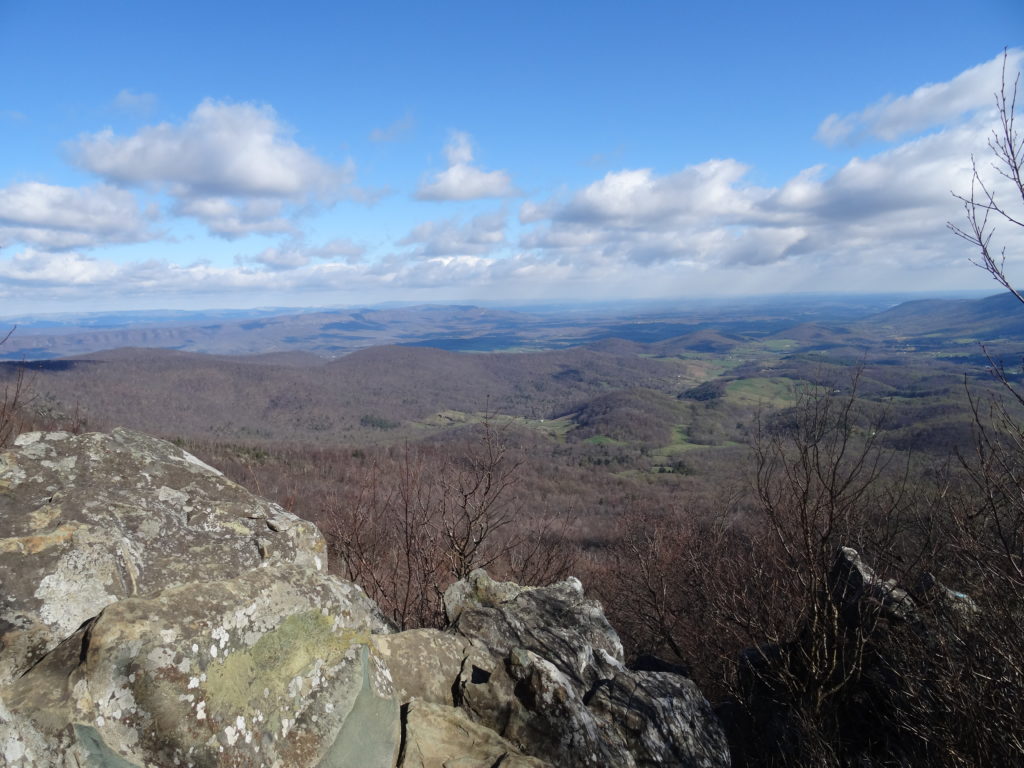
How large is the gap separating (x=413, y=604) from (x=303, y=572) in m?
8.04

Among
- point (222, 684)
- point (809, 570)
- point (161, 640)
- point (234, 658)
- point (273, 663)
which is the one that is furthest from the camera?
point (809, 570)

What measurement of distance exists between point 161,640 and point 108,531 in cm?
244

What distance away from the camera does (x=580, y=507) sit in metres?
69.0

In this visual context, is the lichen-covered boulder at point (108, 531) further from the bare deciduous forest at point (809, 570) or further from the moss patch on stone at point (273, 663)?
the bare deciduous forest at point (809, 570)

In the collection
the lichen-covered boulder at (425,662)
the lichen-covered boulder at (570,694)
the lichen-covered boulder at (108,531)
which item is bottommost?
the lichen-covered boulder at (570,694)

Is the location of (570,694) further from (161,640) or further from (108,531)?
(108,531)

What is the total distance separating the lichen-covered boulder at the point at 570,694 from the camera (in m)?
5.64

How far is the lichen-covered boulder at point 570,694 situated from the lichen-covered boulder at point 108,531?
2.66m

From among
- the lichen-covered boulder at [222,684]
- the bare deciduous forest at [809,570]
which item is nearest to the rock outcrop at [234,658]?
the lichen-covered boulder at [222,684]

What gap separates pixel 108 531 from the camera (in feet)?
19.0

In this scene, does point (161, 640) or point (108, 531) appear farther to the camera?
point (108, 531)

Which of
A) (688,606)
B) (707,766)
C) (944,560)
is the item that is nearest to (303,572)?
(707,766)

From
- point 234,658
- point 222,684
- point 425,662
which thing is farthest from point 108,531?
point 425,662

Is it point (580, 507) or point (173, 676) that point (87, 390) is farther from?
point (173, 676)
